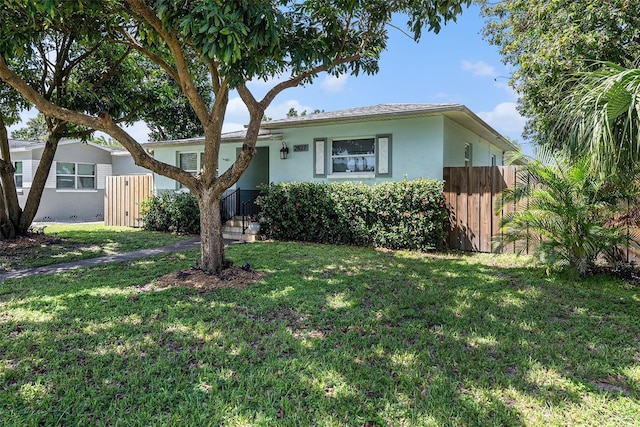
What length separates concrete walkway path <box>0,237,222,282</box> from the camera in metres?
6.54

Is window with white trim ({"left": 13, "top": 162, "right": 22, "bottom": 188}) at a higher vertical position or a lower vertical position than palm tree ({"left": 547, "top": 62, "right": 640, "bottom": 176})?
higher

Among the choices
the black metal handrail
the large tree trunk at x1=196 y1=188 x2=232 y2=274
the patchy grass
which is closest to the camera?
the large tree trunk at x1=196 y1=188 x2=232 y2=274

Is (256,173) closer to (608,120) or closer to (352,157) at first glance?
(352,157)

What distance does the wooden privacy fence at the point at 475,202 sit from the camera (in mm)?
8547

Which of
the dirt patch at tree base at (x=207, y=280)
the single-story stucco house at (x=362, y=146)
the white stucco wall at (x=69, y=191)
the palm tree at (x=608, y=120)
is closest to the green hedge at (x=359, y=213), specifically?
the single-story stucco house at (x=362, y=146)

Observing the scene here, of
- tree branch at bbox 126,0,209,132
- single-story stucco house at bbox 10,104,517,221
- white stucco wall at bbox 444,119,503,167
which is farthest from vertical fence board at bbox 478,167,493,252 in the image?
tree branch at bbox 126,0,209,132

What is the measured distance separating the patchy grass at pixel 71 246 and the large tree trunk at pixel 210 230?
3728 millimetres

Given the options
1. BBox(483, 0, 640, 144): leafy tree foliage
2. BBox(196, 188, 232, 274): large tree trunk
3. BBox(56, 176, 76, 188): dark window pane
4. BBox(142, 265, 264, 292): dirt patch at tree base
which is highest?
BBox(483, 0, 640, 144): leafy tree foliage

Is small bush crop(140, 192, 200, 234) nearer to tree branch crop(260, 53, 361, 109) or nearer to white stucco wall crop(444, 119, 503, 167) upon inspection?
tree branch crop(260, 53, 361, 109)

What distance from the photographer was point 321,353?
3412 mm

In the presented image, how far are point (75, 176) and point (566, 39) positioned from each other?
65.4 ft

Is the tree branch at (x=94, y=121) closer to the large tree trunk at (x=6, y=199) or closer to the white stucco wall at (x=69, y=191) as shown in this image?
the large tree trunk at (x=6, y=199)

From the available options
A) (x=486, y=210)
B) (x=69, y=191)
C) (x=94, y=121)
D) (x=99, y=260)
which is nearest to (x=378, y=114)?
(x=486, y=210)

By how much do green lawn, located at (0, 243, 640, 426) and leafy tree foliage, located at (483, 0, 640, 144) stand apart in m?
3.06
